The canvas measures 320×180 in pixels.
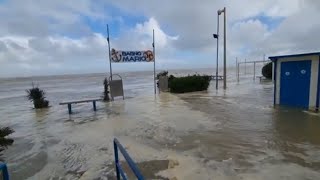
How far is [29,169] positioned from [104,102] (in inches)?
375

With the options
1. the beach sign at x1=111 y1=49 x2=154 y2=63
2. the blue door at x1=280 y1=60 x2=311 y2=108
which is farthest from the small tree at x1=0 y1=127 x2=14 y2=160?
the blue door at x1=280 y1=60 x2=311 y2=108

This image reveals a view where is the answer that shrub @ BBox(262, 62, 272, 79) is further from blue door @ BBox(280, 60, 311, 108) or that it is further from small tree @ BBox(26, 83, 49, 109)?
small tree @ BBox(26, 83, 49, 109)

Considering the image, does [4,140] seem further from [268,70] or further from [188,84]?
[268,70]

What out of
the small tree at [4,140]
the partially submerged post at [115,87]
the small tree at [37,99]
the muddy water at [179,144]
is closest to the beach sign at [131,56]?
the partially submerged post at [115,87]

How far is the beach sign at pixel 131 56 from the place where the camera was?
53.1ft

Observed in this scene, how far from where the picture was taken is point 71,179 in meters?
5.04

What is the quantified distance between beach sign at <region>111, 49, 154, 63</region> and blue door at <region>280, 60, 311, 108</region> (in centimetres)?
801

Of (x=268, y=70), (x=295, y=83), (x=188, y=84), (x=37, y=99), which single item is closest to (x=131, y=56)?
(x=188, y=84)

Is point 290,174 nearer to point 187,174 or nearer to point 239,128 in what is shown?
point 187,174

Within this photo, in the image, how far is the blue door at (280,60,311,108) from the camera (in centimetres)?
1077

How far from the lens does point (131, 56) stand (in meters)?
16.7

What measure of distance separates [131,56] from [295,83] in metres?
8.84

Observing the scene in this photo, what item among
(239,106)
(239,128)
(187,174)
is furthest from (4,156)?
(239,106)

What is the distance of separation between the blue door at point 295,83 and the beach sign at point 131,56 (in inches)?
315
